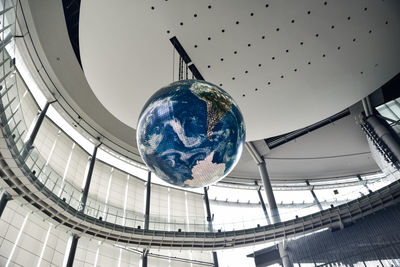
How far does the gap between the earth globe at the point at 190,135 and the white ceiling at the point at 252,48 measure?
22.3 feet

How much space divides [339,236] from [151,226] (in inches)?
458

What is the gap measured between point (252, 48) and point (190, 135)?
8.62m

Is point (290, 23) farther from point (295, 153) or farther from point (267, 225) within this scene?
point (295, 153)

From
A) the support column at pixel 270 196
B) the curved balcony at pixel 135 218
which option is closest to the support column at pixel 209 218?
the curved balcony at pixel 135 218

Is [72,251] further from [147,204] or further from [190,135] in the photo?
[190,135]

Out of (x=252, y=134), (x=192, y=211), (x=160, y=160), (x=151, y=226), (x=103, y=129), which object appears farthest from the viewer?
(x=192, y=211)

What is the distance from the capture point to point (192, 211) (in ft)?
70.6

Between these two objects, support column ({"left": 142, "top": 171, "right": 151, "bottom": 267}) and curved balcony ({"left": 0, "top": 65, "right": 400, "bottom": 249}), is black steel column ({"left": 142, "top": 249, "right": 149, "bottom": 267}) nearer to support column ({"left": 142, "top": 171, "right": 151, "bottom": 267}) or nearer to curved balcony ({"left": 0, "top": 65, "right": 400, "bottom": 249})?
support column ({"left": 142, "top": 171, "right": 151, "bottom": 267})

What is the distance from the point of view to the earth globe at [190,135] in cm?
478

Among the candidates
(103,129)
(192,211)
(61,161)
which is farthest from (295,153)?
(61,161)

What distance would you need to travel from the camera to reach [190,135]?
473cm

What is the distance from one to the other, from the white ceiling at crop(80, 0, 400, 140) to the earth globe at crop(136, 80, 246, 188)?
22.3ft

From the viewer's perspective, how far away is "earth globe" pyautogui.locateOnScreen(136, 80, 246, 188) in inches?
188

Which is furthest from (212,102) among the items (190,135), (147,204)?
(147,204)
